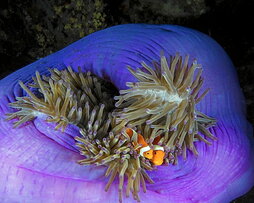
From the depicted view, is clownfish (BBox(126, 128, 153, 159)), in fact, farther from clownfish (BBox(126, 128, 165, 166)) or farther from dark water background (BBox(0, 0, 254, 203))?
dark water background (BBox(0, 0, 254, 203))

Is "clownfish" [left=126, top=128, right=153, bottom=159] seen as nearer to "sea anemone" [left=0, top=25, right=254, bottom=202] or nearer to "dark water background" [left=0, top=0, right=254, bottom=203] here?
"sea anemone" [left=0, top=25, right=254, bottom=202]

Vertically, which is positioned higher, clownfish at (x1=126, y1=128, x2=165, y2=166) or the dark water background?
the dark water background

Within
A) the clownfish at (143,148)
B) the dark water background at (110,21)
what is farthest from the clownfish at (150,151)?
the dark water background at (110,21)

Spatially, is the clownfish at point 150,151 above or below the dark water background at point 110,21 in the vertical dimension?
below

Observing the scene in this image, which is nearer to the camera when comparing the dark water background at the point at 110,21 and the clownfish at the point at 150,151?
the clownfish at the point at 150,151

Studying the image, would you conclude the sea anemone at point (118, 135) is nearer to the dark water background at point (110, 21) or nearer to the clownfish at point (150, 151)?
the clownfish at point (150, 151)

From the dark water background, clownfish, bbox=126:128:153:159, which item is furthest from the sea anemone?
the dark water background

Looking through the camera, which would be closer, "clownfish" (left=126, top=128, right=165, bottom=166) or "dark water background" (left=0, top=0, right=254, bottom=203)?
"clownfish" (left=126, top=128, right=165, bottom=166)
